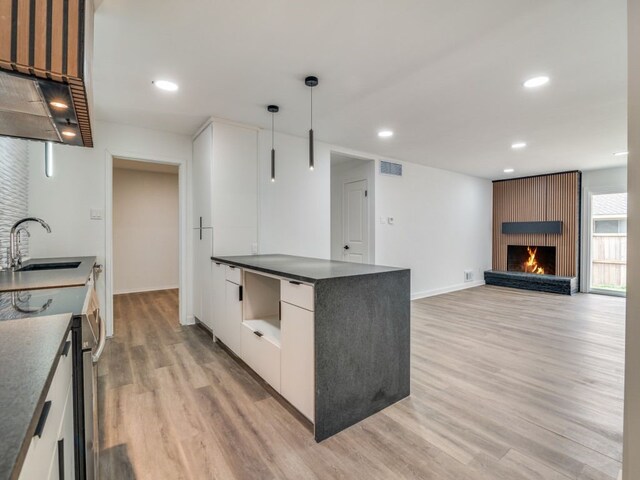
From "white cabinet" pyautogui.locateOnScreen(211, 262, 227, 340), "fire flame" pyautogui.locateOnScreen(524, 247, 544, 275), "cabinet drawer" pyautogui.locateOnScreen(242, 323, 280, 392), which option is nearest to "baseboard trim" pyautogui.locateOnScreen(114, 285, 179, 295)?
"white cabinet" pyautogui.locateOnScreen(211, 262, 227, 340)

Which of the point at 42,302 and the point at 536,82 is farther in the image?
the point at 536,82

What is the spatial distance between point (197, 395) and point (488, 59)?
3310mm

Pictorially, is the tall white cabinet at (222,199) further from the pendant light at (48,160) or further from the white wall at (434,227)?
the white wall at (434,227)

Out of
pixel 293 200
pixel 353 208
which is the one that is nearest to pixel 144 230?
pixel 293 200

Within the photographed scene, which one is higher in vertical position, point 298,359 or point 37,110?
point 37,110

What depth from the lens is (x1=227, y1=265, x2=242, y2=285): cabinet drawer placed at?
2.80m

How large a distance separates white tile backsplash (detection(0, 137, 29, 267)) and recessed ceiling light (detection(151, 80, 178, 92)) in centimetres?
117

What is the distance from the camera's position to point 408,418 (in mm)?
2061

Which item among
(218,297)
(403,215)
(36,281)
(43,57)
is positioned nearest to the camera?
(43,57)

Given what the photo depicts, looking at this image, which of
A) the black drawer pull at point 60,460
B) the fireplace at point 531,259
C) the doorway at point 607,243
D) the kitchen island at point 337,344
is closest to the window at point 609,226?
the doorway at point 607,243

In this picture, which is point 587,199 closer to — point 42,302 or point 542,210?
point 542,210

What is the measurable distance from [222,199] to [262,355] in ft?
6.13

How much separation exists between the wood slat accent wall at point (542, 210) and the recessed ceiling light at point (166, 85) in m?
7.43

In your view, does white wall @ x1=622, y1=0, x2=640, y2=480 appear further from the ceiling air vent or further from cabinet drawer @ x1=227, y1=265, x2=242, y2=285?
the ceiling air vent
